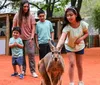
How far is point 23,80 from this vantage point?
7.72 meters

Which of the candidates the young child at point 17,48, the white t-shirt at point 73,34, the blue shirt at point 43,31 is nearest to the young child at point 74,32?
the white t-shirt at point 73,34

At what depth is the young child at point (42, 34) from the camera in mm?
7281

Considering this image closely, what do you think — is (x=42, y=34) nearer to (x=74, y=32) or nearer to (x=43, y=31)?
(x=43, y=31)

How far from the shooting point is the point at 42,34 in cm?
748

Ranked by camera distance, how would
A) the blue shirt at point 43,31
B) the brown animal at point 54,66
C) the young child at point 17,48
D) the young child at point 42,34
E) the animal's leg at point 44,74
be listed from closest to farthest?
the brown animal at point 54,66, the animal's leg at point 44,74, the young child at point 42,34, the blue shirt at point 43,31, the young child at point 17,48

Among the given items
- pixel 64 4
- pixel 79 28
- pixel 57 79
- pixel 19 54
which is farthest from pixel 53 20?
pixel 57 79

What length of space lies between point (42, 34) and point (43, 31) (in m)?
0.08

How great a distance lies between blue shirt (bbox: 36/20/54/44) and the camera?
7.42 metres

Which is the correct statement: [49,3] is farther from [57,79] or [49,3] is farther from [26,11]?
[57,79]

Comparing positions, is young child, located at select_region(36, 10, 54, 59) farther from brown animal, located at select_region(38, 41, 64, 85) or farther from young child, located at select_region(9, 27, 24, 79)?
brown animal, located at select_region(38, 41, 64, 85)

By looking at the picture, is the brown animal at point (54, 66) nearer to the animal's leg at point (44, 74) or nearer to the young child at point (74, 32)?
the animal's leg at point (44, 74)

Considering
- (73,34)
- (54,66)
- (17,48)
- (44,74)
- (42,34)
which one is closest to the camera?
(54,66)

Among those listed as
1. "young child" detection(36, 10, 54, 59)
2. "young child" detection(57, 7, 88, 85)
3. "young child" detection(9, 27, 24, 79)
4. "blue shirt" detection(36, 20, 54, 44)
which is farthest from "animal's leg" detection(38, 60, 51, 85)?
"young child" detection(9, 27, 24, 79)

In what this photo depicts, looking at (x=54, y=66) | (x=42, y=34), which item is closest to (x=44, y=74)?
(x=54, y=66)
